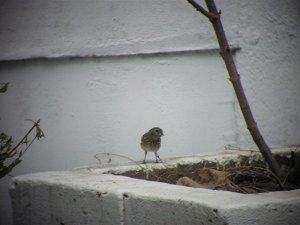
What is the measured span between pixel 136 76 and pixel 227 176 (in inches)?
69.4

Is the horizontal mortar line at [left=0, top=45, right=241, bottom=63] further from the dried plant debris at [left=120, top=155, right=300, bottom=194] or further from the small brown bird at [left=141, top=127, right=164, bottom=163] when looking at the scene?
the dried plant debris at [left=120, top=155, right=300, bottom=194]

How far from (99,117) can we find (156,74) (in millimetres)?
612

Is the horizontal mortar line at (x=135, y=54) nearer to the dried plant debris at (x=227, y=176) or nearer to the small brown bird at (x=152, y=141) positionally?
the small brown bird at (x=152, y=141)

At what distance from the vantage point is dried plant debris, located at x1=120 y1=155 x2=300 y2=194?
12.1 ft

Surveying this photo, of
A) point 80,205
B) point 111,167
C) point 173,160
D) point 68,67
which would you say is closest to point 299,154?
point 173,160

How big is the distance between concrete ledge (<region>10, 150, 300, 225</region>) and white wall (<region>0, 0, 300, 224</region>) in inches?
38.8

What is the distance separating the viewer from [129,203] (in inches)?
131

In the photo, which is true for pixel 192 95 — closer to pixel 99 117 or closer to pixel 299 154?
pixel 99 117

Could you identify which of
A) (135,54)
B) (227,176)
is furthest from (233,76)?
(135,54)

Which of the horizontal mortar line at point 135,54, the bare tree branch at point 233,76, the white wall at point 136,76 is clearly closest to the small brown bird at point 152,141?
the white wall at point 136,76

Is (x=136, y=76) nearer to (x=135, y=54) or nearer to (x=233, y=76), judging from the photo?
(x=135, y=54)

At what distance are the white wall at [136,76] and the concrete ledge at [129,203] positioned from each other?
3.23 ft

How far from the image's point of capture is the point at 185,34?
5402mm

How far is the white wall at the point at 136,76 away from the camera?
5.23 meters
